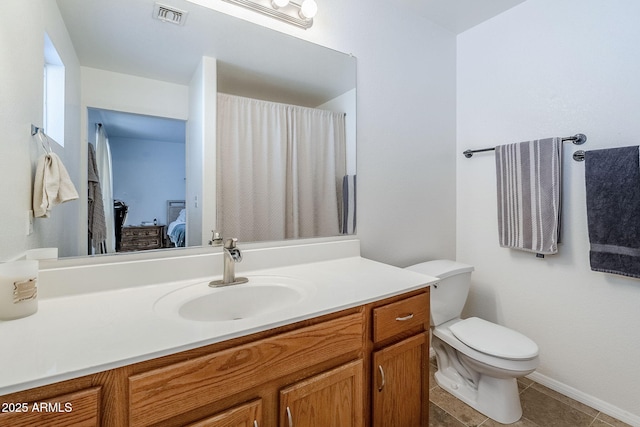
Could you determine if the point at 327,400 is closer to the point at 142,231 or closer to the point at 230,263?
the point at 230,263

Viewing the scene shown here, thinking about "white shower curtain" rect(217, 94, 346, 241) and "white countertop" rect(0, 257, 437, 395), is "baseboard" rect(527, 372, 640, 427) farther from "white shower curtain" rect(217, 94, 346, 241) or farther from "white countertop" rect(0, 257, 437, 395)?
"white shower curtain" rect(217, 94, 346, 241)

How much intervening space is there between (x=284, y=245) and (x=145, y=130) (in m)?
0.77

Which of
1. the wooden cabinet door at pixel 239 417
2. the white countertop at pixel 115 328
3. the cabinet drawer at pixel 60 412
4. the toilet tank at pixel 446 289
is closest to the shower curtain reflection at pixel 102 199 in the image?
the white countertop at pixel 115 328

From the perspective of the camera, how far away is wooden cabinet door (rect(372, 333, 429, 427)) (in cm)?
104

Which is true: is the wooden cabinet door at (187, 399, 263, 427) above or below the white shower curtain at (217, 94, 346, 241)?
below

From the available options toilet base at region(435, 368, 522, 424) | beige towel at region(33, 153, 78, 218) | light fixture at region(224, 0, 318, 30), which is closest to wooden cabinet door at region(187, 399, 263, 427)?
beige towel at region(33, 153, 78, 218)

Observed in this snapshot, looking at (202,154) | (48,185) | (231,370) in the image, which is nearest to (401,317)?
(231,370)

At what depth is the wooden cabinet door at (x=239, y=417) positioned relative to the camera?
0.71 metres

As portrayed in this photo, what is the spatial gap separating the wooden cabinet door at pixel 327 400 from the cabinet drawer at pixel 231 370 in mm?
56

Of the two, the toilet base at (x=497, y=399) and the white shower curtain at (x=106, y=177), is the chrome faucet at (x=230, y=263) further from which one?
the toilet base at (x=497, y=399)

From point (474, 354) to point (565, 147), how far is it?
1271mm

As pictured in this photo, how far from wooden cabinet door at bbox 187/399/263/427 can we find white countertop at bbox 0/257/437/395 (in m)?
0.19

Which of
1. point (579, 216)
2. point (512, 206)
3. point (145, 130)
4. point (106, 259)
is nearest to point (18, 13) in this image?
point (145, 130)

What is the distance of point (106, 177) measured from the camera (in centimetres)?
108
